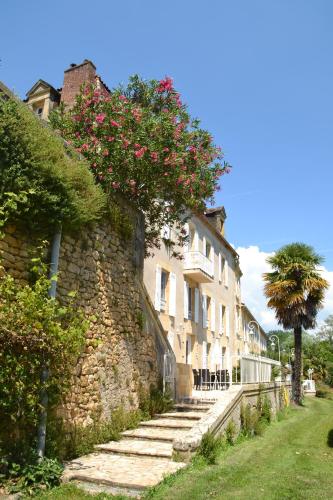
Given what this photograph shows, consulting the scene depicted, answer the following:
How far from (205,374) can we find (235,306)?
11.9 meters

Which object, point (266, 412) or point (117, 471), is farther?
point (266, 412)

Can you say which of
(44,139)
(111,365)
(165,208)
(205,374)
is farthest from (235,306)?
(44,139)

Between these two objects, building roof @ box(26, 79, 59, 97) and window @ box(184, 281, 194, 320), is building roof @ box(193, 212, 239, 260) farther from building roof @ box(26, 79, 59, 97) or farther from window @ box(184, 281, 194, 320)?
building roof @ box(26, 79, 59, 97)

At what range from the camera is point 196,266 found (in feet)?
62.2

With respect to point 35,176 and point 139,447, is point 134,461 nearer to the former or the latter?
point 139,447

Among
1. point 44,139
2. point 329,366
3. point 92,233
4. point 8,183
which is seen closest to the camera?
point 8,183

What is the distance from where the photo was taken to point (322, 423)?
14.1m

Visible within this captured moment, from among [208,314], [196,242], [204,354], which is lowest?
[204,354]

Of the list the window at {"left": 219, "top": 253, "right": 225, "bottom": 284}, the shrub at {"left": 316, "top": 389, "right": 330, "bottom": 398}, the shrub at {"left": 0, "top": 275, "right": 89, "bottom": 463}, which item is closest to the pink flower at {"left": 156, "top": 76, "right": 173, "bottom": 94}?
the shrub at {"left": 0, "top": 275, "right": 89, "bottom": 463}

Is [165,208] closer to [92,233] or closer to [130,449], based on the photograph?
[92,233]

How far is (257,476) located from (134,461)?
188 cm

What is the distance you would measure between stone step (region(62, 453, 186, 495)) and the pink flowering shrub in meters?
5.02

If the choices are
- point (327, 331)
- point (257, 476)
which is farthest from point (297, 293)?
point (327, 331)

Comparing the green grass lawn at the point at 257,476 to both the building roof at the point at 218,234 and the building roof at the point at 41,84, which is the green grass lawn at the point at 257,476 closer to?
the building roof at the point at 218,234
